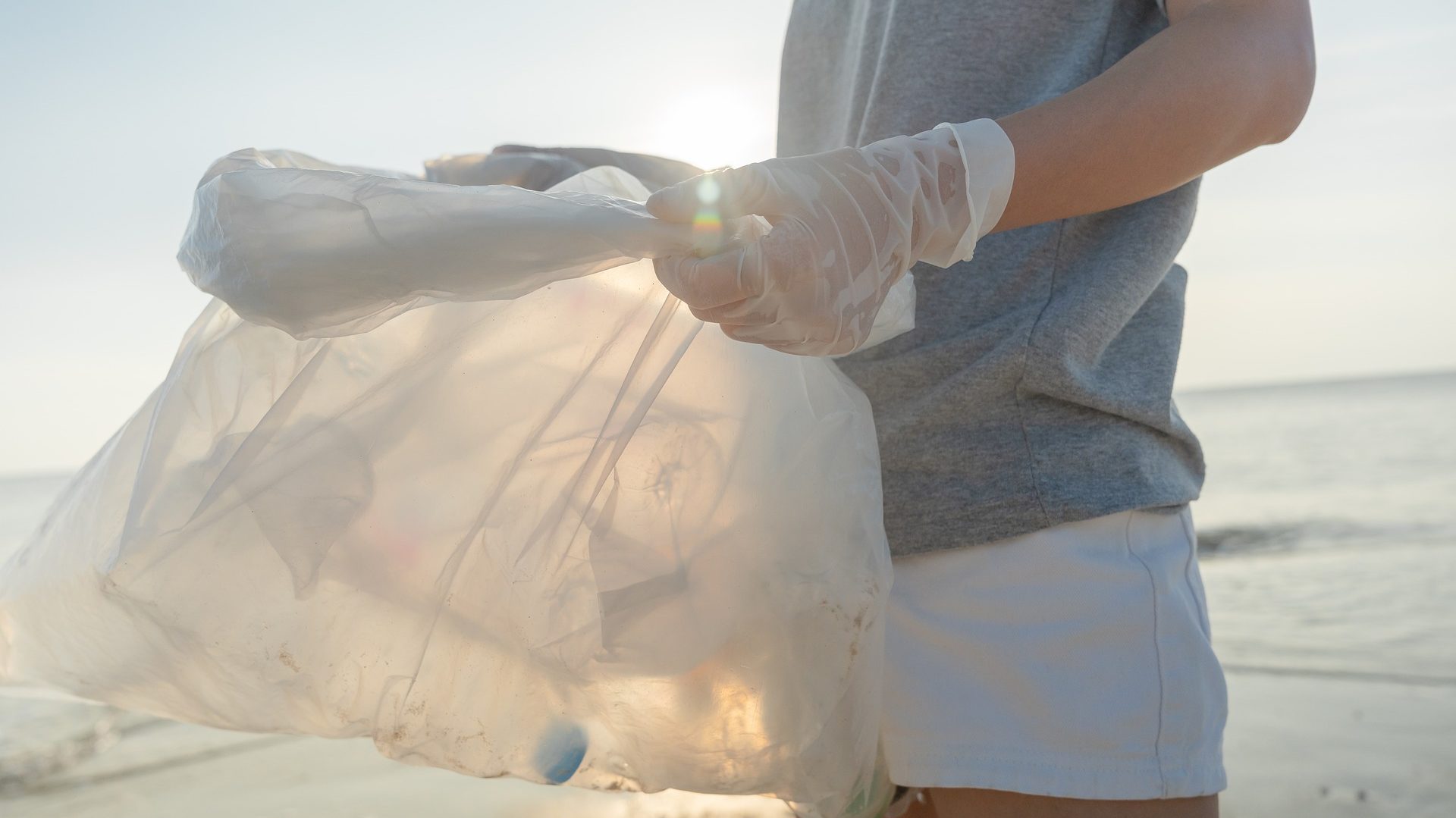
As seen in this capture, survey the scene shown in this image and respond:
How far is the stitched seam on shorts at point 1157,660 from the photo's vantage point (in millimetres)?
934

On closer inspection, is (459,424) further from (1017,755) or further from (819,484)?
(1017,755)

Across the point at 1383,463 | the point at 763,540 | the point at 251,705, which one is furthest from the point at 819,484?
the point at 1383,463

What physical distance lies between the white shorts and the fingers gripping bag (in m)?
0.10

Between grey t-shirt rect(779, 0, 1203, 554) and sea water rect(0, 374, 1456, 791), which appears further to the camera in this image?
sea water rect(0, 374, 1456, 791)

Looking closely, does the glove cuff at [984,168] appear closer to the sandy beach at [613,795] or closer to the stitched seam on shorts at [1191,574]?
the stitched seam on shorts at [1191,574]

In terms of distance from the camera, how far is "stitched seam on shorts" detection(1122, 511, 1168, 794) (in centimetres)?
93

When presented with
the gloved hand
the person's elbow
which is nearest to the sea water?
the gloved hand

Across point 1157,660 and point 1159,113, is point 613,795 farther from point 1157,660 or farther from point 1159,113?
point 1159,113

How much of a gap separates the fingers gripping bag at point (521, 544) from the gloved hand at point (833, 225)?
0.11 m

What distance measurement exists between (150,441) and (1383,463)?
15270 millimetres

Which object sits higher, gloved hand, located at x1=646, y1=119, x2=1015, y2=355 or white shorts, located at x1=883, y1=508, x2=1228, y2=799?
gloved hand, located at x1=646, y1=119, x2=1015, y2=355

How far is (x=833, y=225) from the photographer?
0.77m

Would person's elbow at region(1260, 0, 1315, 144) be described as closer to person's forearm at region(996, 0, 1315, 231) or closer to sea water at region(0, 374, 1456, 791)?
person's forearm at region(996, 0, 1315, 231)

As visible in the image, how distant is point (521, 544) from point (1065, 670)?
557mm
